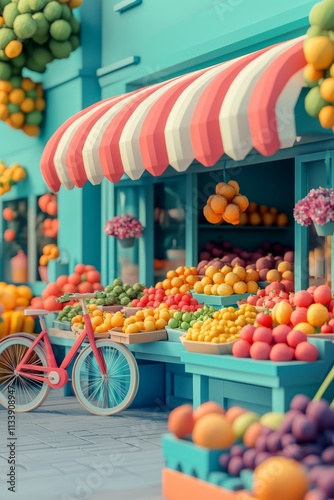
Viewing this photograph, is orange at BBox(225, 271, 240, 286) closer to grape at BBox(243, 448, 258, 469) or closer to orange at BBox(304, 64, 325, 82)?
orange at BBox(304, 64, 325, 82)

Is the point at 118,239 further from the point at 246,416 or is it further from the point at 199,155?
the point at 246,416

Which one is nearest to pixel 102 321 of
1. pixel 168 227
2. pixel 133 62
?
pixel 168 227

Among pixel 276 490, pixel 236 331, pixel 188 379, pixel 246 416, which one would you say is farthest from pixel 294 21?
pixel 276 490

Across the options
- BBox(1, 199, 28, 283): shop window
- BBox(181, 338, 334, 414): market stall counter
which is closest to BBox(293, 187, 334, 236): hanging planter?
BBox(181, 338, 334, 414): market stall counter

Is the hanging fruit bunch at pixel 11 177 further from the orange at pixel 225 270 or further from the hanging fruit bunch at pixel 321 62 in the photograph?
the hanging fruit bunch at pixel 321 62

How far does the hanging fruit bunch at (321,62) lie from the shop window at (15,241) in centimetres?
803

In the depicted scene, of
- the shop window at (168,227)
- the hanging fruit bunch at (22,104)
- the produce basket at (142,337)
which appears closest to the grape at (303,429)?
the produce basket at (142,337)

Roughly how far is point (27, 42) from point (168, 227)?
3138 mm

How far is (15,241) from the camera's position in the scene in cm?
1463

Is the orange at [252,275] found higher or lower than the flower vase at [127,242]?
lower

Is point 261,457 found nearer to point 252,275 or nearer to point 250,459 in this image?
point 250,459

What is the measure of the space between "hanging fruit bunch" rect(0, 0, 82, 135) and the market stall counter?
566cm

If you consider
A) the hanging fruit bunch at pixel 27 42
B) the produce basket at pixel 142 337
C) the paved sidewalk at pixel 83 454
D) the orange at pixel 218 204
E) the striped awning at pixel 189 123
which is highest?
the hanging fruit bunch at pixel 27 42

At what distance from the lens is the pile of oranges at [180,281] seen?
995cm
